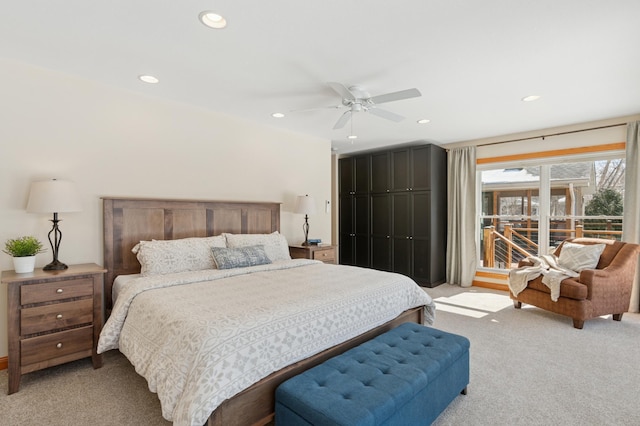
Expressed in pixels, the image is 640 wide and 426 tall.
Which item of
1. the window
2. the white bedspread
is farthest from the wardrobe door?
the white bedspread

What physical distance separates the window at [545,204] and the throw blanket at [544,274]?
77 cm

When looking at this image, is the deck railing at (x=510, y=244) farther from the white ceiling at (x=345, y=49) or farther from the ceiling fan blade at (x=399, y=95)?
the ceiling fan blade at (x=399, y=95)

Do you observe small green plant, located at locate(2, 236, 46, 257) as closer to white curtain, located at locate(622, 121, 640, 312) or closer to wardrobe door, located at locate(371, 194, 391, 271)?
wardrobe door, located at locate(371, 194, 391, 271)

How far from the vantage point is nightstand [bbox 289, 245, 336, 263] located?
4.42 meters

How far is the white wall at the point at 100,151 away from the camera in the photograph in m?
2.68

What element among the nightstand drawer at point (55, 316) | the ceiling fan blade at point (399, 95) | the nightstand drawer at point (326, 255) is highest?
the ceiling fan blade at point (399, 95)

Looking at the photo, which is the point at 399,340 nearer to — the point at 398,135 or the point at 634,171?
the point at 398,135

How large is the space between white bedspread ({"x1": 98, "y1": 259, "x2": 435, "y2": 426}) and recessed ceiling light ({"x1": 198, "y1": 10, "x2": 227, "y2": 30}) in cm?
184

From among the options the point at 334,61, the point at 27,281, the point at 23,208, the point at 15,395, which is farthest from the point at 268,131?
the point at 15,395

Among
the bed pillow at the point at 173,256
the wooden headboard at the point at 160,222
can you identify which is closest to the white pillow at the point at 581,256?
the wooden headboard at the point at 160,222

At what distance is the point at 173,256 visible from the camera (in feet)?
10.00

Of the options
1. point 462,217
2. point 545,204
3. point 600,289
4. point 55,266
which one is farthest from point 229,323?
point 545,204

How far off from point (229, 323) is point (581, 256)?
13.9 ft

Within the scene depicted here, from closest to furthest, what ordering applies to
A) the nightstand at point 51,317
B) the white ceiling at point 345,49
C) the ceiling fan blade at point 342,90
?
the white ceiling at point 345,49 < the nightstand at point 51,317 < the ceiling fan blade at point 342,90
